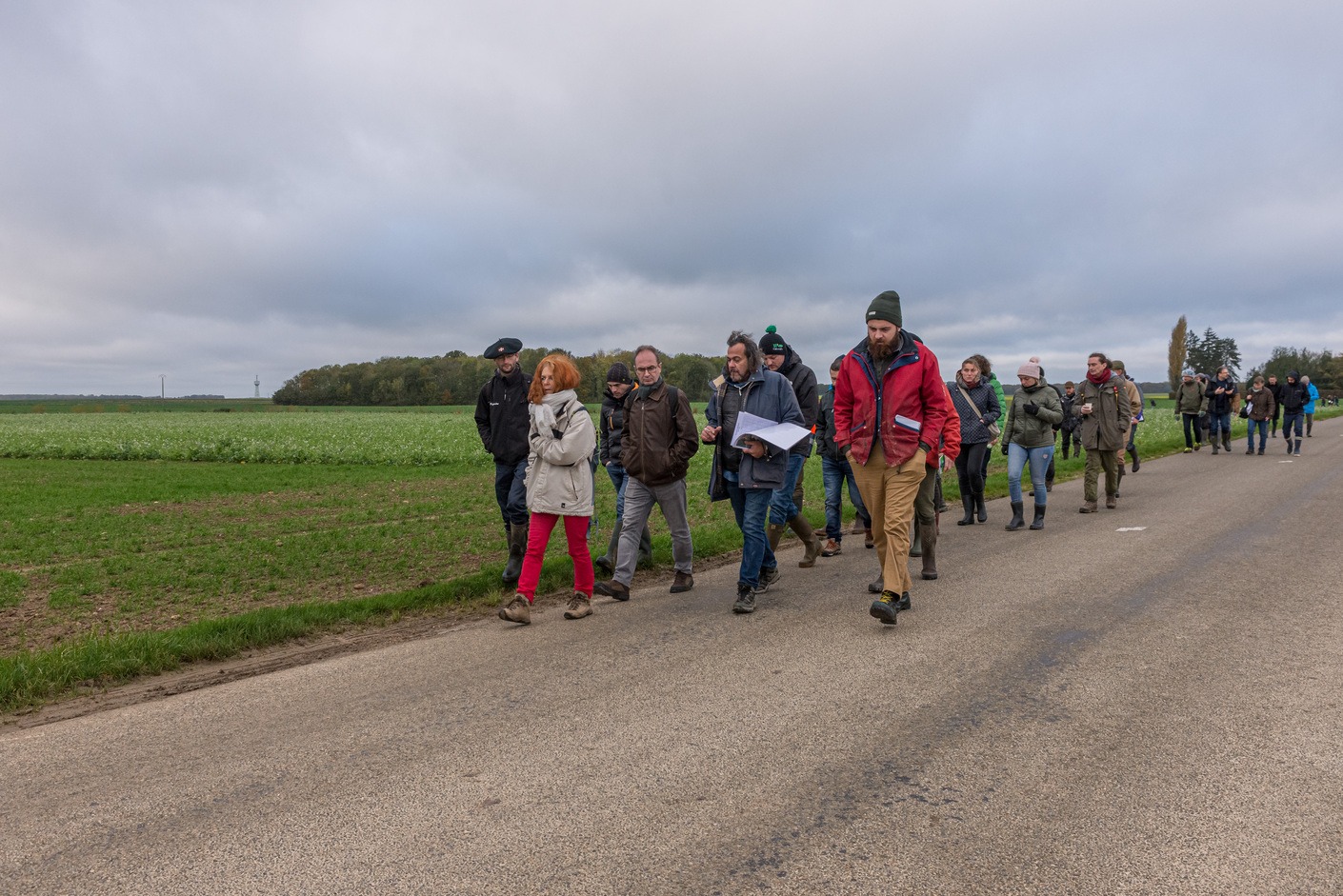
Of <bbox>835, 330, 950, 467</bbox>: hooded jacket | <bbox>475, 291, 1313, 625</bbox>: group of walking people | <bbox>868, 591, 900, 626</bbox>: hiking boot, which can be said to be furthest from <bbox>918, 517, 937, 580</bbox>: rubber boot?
<bbox>868, 591, 900, 626</bbox>: hiking boot

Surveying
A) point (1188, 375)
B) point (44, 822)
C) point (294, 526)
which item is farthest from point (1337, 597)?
point (1188, 375)

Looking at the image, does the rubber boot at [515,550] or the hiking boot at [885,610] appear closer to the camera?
the hiking boot at [885,610]

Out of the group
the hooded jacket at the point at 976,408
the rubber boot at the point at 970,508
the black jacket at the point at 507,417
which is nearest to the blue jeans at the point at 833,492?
the hooded jacket at the point at 976,408

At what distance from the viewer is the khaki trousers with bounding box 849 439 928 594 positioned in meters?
6.22

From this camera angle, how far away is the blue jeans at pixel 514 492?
8305mm

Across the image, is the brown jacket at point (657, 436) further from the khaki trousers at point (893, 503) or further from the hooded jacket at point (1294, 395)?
the hooded jacket at point (1294, 395)

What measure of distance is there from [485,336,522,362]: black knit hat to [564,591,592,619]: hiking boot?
2386 millimetres

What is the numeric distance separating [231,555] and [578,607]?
5.88 meters

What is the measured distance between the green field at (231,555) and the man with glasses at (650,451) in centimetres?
106

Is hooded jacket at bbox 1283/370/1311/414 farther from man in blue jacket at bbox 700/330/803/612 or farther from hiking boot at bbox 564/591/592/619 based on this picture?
hiking boot at bbox 564/591/592/619

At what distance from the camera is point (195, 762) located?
159 inches

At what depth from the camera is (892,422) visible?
6324 millimetres

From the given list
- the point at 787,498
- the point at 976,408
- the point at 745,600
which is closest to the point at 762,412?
the point at 787,498

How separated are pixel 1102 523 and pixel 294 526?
11.2 m
